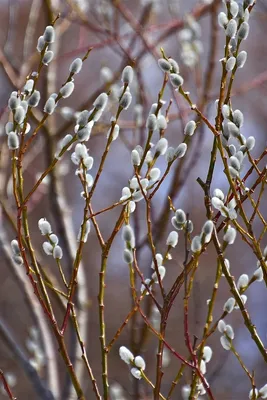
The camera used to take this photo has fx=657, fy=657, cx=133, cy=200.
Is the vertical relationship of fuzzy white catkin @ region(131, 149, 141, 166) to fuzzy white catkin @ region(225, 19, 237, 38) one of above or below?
below

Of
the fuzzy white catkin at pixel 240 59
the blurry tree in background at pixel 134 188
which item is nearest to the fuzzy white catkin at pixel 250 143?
the blurry tree in background at pixel 134 188

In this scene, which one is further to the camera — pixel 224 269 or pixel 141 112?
pixel 141 112

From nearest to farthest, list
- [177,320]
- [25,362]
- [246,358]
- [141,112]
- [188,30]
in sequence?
1. [25,362]
2. [141,112]
3. [188,30]
4. [246,358]
5. [177,320]

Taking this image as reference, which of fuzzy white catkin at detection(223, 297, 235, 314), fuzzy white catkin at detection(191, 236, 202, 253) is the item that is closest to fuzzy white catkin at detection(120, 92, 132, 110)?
fuzzy white catkin at detection(191, 236, 202, 253)

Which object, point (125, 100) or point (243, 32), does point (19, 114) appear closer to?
point (125, 100)

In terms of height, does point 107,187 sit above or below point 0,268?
above

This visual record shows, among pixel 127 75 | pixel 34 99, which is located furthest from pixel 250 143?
pixel 34 99

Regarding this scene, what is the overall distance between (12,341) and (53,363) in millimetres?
209

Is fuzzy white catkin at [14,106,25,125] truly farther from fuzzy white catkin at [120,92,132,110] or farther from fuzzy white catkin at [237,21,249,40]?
fuzzy white catkin at [237,21,249,40]

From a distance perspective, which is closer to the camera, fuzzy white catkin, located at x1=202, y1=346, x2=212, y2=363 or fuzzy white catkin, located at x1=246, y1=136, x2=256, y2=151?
fuzzy white catkin, located at x1=246, y1=136, x2=256, y2=151

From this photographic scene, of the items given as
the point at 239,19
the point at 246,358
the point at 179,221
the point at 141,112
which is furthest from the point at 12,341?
the point at 246,358

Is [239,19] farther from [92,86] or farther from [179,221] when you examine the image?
[92,86]

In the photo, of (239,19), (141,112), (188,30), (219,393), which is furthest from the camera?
(219,393)

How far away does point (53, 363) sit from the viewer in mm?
1778
